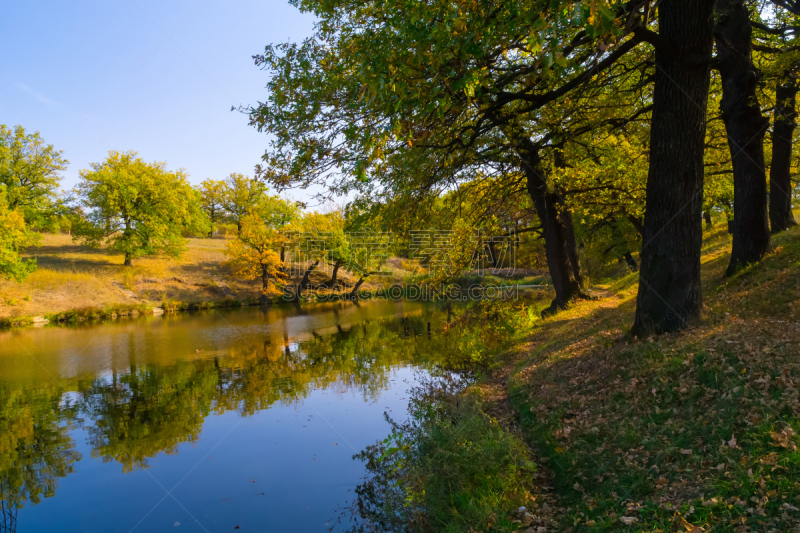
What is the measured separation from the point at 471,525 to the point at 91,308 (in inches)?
1399

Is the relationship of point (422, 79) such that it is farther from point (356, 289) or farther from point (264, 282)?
point (356, 289)

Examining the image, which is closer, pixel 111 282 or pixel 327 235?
pixel 111 282

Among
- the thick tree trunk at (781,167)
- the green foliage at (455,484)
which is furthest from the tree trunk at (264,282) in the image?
the thick tree trunk at (781,167)

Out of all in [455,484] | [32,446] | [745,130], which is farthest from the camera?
[32,446]

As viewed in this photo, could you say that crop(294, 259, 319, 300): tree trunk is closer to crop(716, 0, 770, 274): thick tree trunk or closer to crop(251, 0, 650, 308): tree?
crop(251, 0, 650, 308): tree

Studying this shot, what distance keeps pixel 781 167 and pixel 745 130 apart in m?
3.02

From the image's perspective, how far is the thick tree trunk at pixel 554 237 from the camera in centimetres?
1323

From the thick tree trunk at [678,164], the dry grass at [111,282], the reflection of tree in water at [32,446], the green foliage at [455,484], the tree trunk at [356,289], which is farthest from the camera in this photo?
the tree trunk at [356,289]

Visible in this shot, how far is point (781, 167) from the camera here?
1111 cm

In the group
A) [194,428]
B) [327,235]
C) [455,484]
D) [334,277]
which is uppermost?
[327,235]

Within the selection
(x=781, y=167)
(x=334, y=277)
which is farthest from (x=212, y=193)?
(x=781, y=167)

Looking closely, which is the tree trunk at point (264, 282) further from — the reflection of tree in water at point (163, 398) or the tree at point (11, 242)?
the reflection of tree in water at point (163, 398)

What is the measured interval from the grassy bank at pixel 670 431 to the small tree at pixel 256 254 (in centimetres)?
3465

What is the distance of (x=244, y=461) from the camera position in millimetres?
8477
